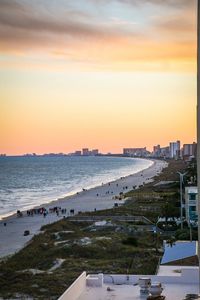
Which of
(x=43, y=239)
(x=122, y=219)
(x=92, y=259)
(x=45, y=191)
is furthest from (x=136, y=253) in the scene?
(x=45, y=191)

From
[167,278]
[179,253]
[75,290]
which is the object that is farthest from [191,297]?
[179,253]

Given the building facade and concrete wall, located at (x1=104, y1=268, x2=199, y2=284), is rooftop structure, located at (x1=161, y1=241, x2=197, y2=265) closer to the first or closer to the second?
concrete wall, located at (x1=104, y1=268, x2=199, y2=284)

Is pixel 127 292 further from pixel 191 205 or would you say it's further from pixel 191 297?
pixel 191 205

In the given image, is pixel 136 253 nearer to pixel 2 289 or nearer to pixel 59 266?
pixel 59 266

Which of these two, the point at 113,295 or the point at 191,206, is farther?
the point at 191,206

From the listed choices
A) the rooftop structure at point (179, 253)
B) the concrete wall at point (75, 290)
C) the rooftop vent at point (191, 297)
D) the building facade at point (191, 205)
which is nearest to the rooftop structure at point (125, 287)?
the concrete wall at point (75, 290)

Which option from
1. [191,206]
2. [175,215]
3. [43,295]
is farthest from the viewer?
[175,215]
